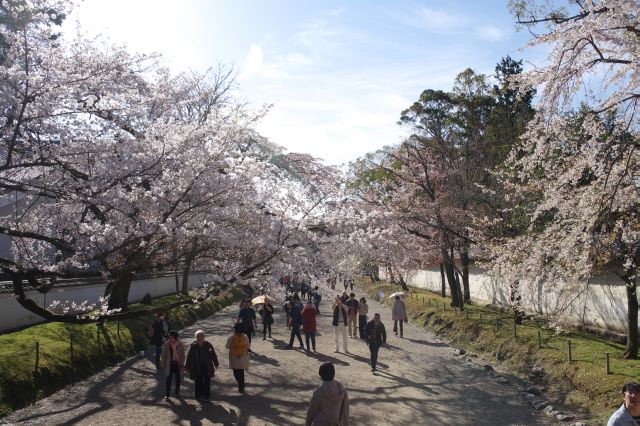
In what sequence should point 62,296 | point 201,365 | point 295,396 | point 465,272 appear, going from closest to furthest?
1. point 201,365
2. point 295,396
3. point 62,296
4. point 465,272

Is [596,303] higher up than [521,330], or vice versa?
[596,303]

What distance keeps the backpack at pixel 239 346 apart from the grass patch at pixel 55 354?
3.08m

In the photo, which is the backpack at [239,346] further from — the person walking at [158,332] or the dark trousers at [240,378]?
the person walking at [158,332]

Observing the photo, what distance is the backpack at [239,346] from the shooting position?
1109cm

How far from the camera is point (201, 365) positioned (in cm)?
1025

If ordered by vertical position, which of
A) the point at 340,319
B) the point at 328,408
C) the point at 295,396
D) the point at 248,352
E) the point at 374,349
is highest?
the point at 328,408

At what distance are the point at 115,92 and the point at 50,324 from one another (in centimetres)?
957

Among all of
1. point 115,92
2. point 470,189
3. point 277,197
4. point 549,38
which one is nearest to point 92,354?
point 277,197

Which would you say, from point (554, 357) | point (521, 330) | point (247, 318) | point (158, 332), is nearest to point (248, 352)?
point (247, 318)

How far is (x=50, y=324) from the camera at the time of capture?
50.2ft

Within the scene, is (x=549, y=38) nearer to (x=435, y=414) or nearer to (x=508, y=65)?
(x=435, y=414)

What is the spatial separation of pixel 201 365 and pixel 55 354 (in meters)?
4.47

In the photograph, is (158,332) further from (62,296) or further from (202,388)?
(62,296)

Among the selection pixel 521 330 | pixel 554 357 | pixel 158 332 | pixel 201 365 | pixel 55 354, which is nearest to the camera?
pixel 201 365
